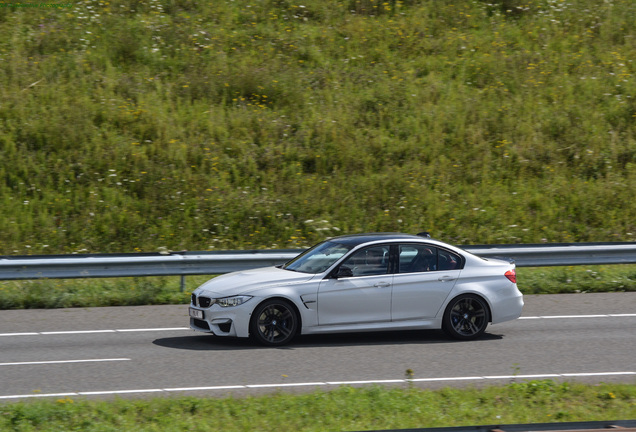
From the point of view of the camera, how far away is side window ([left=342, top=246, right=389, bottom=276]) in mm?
10044

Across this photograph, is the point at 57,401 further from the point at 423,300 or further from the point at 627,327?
the point at 627,327

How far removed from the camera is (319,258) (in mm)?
10375

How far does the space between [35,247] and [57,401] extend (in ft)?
34.7

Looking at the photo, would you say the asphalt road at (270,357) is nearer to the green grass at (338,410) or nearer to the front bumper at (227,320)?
the front bumper at (227,320)

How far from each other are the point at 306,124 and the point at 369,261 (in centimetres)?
1098

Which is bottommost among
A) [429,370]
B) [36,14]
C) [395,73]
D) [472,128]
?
[429,370]

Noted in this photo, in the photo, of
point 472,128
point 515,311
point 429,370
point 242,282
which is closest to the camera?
point 429,370

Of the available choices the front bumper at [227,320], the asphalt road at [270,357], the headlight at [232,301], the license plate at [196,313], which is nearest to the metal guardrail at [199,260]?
the asphalt road at [270,357]

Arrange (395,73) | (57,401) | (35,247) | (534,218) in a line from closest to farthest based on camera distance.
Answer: (57,401) → (35,247) → (534,218) → (395,73)

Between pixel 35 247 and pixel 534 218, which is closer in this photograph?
pixel 35 247

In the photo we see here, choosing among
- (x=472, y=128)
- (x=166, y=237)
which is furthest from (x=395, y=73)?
(x=166, y=237)

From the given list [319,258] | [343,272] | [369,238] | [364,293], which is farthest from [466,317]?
[319,258]

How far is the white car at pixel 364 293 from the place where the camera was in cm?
968

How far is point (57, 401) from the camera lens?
688cm
